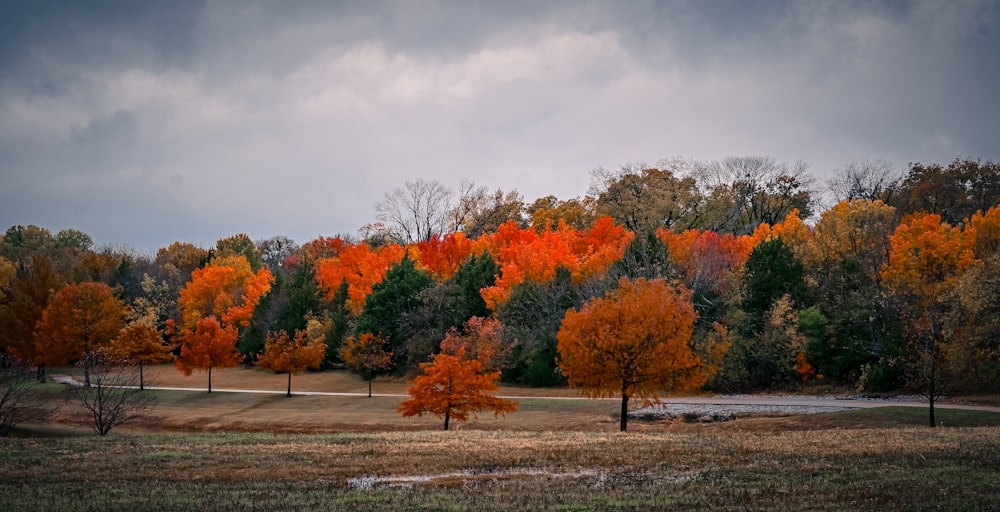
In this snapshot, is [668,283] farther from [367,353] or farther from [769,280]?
[367,353]

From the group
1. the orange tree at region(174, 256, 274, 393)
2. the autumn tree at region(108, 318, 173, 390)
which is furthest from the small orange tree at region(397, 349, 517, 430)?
the orange tree at region(174, 256, 274, 393)

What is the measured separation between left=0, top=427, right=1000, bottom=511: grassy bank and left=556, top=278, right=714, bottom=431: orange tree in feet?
36.4

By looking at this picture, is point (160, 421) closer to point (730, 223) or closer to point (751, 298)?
point (751, 298)

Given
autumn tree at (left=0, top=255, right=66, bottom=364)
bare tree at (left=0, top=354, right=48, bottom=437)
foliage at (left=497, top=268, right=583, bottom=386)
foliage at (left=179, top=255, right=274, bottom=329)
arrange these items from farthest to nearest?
foliage at (left=179, top=255, right=274, bottom=329)
autumn tree at (left=0, top=255, right=66, bottom=364)
foliage at (left=497, top=268, right=583, bottom=386)
bare tree at (left=0, top=354, right=48, bottom=437)

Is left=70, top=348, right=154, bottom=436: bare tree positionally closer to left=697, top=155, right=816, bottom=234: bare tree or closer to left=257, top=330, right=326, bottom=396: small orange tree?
left=257, top=330, right=326, bottom=396: small orange tree

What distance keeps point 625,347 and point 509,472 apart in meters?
20.7

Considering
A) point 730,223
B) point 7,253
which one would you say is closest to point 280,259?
point 7,253

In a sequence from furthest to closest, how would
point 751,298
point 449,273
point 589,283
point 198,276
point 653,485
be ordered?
point 198,276
point 449,273
point 589,283
point 751,298
point 653,485

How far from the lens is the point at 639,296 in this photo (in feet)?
134

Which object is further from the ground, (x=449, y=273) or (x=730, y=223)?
(x=730, y=223)

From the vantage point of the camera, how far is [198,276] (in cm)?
10719

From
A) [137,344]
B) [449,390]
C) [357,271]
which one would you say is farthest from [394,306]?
[449,390]

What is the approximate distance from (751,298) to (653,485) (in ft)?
164

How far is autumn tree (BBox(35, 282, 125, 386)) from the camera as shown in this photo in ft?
247
